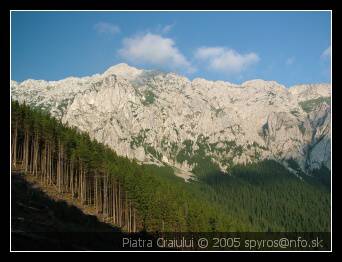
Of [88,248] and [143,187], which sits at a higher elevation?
[143,187]

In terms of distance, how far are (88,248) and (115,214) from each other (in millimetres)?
36237

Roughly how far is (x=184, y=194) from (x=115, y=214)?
2838 centimetres

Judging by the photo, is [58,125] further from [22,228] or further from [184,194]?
[22,228]

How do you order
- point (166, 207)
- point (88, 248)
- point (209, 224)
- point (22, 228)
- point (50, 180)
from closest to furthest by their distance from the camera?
1. point (22, 228)
2. point (88, 248)
3. point (50, 180)
4. point (166, 207)
5. point (209, 224)

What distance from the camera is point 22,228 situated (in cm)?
6009
